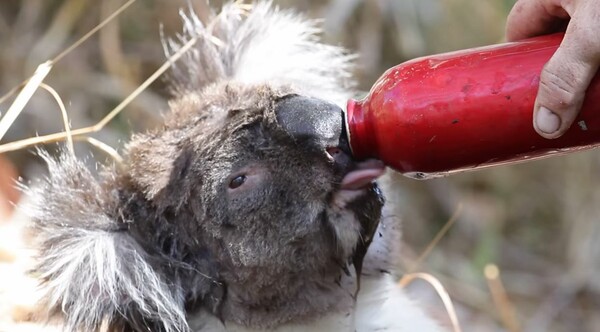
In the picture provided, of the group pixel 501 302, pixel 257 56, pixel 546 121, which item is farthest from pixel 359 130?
pixel 501 302

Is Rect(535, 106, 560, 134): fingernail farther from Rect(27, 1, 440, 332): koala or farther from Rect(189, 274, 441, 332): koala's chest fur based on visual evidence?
Rect(189, 274, 441, 332): koala's chest fur

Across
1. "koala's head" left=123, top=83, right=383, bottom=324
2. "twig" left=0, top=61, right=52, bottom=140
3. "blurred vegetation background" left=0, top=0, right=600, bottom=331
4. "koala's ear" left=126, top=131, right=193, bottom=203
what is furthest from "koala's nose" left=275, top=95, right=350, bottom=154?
"blurred vegetation background" left=0, top=0, right=600, bottom=331

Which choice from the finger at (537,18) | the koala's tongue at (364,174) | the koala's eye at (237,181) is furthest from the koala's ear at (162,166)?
the finger at (537,18)

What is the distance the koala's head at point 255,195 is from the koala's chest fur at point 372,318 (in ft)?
0.18

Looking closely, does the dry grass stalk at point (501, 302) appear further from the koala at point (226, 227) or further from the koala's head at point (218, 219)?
the koala's head at point (218, 219)

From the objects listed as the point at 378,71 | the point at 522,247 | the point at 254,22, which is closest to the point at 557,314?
the point at 522,247

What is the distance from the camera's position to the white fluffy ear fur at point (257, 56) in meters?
2.23

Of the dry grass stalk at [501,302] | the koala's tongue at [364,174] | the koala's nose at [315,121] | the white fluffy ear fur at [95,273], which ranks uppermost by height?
the koala's nose at [315,121]

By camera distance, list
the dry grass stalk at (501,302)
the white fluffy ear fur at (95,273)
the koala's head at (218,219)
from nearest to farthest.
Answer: the koala's head at (218,219), the white fluffy ear fur at (95,273), the dry grass stalk at (501,302)

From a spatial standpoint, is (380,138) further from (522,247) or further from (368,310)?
(522,247)

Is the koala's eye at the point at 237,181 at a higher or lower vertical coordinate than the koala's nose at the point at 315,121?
lower

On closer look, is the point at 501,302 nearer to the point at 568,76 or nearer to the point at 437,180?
the point at 437,180

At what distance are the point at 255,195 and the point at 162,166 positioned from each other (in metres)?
0.28

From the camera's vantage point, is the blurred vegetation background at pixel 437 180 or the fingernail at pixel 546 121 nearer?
the fingernail at pixel 546 121
